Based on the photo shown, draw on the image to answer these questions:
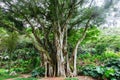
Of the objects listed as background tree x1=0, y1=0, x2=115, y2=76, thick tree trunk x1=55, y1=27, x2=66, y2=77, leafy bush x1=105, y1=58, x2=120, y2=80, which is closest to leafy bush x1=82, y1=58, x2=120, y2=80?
leafy bush x1=105, y1=58, x2=120, y2=80

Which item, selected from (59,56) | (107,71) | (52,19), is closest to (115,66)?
(107,71)

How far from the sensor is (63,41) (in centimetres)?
1088

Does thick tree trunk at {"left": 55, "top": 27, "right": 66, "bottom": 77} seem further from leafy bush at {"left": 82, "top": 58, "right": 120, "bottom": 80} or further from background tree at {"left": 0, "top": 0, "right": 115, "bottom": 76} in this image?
leafy bush at {"left": 82, "top": 58, "right": 120, "bottom": 80}

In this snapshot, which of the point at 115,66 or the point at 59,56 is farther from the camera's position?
the point at 115,66

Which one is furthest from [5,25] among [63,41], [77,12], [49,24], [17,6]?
[77,12]

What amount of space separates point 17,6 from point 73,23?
3559mm

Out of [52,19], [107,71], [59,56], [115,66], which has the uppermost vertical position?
[52,19]

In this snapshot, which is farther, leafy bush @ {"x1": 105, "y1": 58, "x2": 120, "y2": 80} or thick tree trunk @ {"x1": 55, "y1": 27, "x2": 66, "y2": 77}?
thick tree trunk @ {"x1": 55, "y1": 27, "x2": 66, "y2": 77}

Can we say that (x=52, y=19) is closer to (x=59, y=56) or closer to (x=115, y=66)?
(x=59, y=56)

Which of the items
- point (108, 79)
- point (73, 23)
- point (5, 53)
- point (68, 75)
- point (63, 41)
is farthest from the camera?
point (5, 53)

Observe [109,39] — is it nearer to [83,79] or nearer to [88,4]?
[88,4]

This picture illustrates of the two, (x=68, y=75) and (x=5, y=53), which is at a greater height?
(x=5, y=53)

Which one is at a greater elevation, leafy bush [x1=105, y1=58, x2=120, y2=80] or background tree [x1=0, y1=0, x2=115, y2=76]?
background tree [x1=0, y1=0, x2=115, y2=76]

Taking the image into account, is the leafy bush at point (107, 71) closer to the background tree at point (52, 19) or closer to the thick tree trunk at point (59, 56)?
the background tree at point (52, 19)
